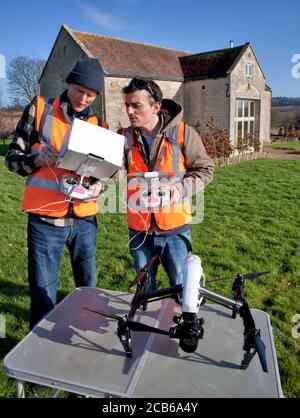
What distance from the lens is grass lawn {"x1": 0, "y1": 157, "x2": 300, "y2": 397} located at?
3750mm

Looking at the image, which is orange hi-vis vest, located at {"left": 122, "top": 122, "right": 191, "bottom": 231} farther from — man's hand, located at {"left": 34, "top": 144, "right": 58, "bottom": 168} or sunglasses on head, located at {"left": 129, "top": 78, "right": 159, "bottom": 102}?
man's hand, located at {"left": 34, "top": 144, "right": 58, "bottom": 168}

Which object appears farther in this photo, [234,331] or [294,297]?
[294,297]

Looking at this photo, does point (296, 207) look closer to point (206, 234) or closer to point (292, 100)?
point (206, 234)

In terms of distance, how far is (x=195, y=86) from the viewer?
23047mm

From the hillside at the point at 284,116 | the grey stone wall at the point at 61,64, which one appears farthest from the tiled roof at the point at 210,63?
the hillside at the point at 284,116

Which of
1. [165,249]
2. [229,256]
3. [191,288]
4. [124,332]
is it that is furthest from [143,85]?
[229,256]

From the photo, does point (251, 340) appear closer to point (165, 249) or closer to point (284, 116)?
point (165, 249)

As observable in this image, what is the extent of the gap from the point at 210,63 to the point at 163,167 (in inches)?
888

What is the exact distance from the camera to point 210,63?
2298 centimetres

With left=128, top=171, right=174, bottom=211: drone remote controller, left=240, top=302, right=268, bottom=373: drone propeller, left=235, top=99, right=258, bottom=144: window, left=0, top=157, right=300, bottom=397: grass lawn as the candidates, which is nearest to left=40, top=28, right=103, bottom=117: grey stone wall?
left=235, top=99, right=258, bottom=144: window

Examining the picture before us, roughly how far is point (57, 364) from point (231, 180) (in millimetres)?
10649

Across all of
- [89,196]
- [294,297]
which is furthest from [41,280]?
[294,297]

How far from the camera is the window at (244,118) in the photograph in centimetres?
2296
